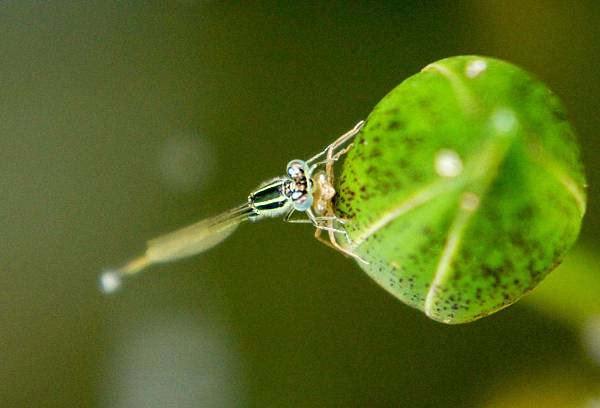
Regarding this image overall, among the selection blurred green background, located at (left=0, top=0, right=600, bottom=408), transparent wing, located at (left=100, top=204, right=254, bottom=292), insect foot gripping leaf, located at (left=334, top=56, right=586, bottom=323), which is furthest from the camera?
blurred green background, located at (left=0, top=0, right=600, bottom=408)

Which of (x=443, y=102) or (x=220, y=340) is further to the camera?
(x=220, y=340)

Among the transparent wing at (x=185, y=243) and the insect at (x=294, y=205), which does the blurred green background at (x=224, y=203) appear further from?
the insect at (x=294, y=205)

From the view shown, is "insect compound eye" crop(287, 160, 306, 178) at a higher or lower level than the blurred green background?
lower

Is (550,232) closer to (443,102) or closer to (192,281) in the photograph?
(443,102)

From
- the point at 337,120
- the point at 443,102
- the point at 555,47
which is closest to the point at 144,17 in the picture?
the point at 337,120

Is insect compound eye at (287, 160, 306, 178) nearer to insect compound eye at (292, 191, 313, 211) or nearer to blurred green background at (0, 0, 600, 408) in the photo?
insect compound eye at (292, 191, 313, 211)

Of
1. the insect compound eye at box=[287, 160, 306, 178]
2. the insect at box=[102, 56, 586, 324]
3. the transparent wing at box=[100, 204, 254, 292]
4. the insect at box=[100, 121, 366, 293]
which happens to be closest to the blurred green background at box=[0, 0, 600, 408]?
the transparent wing at box=[100, 204, 254, 292]
